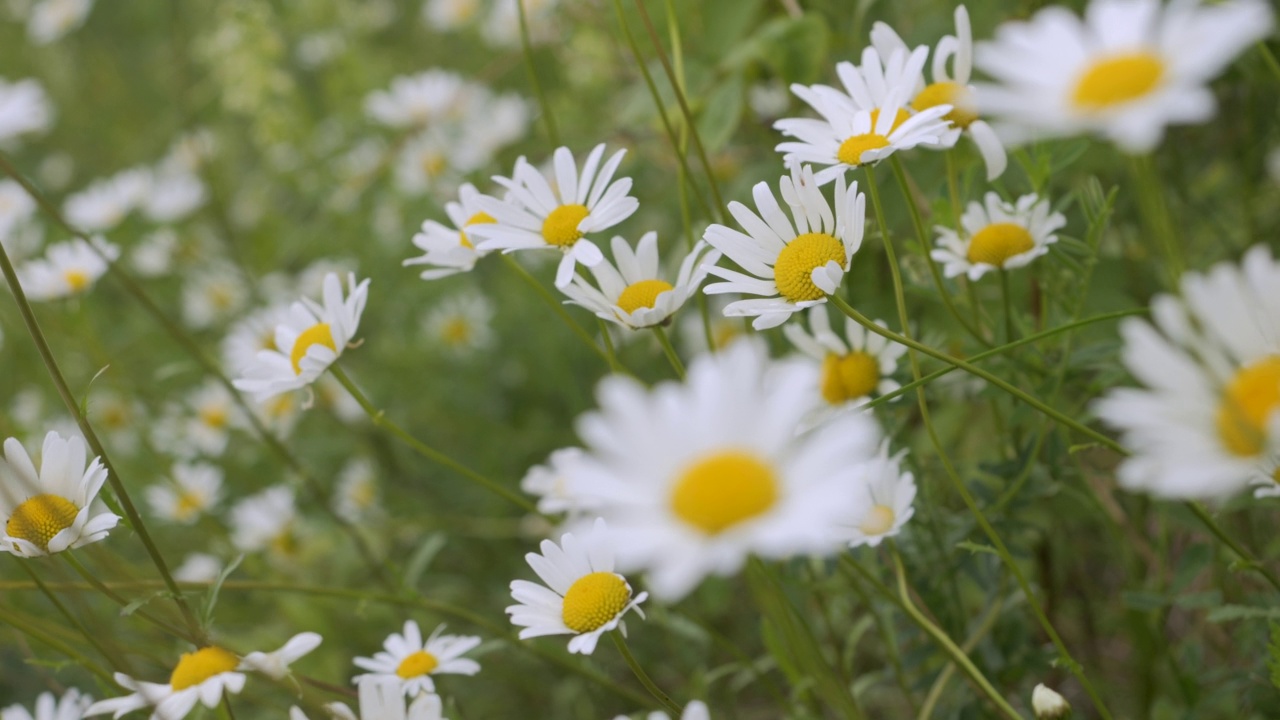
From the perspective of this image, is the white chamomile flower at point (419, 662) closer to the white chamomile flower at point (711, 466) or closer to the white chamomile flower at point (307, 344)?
the white chamomile flower at point (307, 344)

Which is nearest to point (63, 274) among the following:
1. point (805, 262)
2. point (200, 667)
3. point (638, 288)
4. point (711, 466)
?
point (200, 667)

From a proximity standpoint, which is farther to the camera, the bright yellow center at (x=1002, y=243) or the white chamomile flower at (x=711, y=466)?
the bright yellow center at (x=1002, y=243)

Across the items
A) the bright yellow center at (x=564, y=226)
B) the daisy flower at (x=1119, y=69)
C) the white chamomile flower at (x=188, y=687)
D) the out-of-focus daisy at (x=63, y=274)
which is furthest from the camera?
the out-of-focus daisy at (x=63, y=274)

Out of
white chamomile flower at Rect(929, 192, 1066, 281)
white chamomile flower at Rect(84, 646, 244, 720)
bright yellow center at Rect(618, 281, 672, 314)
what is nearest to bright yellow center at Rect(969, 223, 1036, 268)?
white chamomile flower at Rect(929, 192, 1066, 281)

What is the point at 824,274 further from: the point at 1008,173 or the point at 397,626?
the point at 397,626

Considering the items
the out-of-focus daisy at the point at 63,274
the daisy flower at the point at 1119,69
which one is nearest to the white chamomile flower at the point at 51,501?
the daisy flower at the point at 1119,69

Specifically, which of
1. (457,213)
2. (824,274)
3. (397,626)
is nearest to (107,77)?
(397,626)

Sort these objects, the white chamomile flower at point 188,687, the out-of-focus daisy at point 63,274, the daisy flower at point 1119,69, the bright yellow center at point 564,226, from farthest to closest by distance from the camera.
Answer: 1. the out-of-focus daisy at point 63,274
2. the bright yellow center at point 564,226
3. the white chamomile flower at point 188,687
4. the daisy flower at point 1119,69
